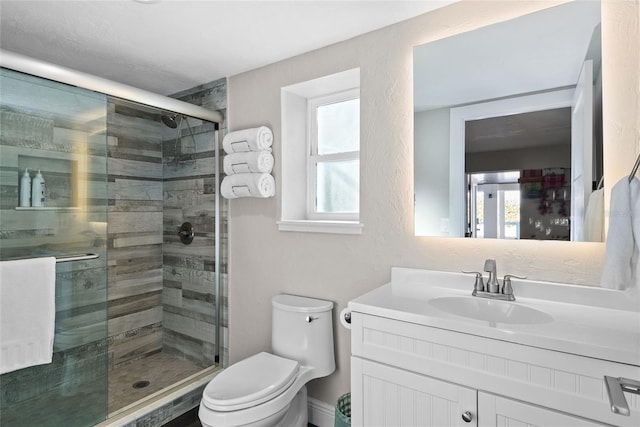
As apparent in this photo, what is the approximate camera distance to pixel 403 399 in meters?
1.32

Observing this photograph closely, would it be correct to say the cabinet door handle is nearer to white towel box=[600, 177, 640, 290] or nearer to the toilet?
white towel box=[600, 177, 640, 290]

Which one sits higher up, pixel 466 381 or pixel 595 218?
pixel 595 218

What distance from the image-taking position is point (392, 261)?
73.0 inches

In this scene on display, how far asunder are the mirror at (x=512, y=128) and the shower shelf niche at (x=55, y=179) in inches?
65.1

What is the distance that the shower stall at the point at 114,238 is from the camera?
64.2 inches

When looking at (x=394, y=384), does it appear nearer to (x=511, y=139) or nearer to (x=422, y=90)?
(x=511, y=139)

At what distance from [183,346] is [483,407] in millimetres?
2315

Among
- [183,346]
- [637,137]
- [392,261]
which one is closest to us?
[637,137]

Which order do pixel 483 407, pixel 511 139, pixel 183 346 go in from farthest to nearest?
1. pixel 183 346
2. pixel 511 139
3. pixel 483 407

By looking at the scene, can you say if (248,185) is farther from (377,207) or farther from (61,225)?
(61,225)

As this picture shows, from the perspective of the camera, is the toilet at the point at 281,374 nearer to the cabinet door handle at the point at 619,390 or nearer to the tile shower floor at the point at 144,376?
the tile shower floor at the point at 144,376

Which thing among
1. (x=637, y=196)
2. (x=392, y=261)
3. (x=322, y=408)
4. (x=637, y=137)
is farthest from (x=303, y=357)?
(x=637, y=137)

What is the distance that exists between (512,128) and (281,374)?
1557 mm

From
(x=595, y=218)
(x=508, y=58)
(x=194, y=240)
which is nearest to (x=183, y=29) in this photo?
(x=194, y=240)
